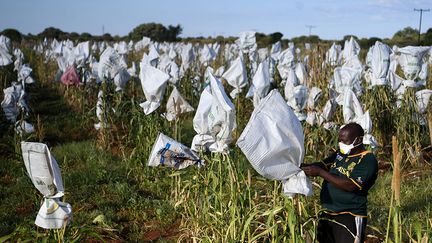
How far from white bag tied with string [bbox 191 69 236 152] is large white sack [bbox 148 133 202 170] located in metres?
0.17

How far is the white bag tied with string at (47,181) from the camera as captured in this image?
9.15ft

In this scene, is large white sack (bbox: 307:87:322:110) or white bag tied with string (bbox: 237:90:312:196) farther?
large white sack (bbox: 307:87:322:110)

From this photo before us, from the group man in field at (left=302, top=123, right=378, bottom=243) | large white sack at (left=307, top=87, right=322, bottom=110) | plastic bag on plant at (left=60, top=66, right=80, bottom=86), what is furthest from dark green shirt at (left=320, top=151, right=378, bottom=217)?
plastic bag on plant at (left=60, top=66, right=80, bottom=86)

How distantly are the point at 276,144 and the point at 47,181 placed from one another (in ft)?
4.42

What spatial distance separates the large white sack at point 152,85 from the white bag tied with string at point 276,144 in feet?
8.83

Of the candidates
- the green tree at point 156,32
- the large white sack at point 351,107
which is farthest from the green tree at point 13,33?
the large white sack at point 351,107

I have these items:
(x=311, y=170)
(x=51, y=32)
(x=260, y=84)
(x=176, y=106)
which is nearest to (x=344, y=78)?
(x=260, y=84)

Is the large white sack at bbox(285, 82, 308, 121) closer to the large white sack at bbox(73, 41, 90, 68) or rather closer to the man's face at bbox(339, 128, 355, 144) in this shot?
the man's face at bbox(339, 128, 355, 144)

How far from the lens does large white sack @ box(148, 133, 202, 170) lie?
3.58 m

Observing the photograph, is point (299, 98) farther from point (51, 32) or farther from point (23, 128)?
point (51, 32)

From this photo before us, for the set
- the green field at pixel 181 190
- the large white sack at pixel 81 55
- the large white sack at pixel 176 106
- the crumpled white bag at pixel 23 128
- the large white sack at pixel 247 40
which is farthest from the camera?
the large white sack at pixel 247 40

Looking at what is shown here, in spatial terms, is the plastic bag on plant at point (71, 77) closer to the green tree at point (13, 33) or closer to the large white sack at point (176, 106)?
the large white sack at point (176, 106)

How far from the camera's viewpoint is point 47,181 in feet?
9.36

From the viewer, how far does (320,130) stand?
6.39 m
